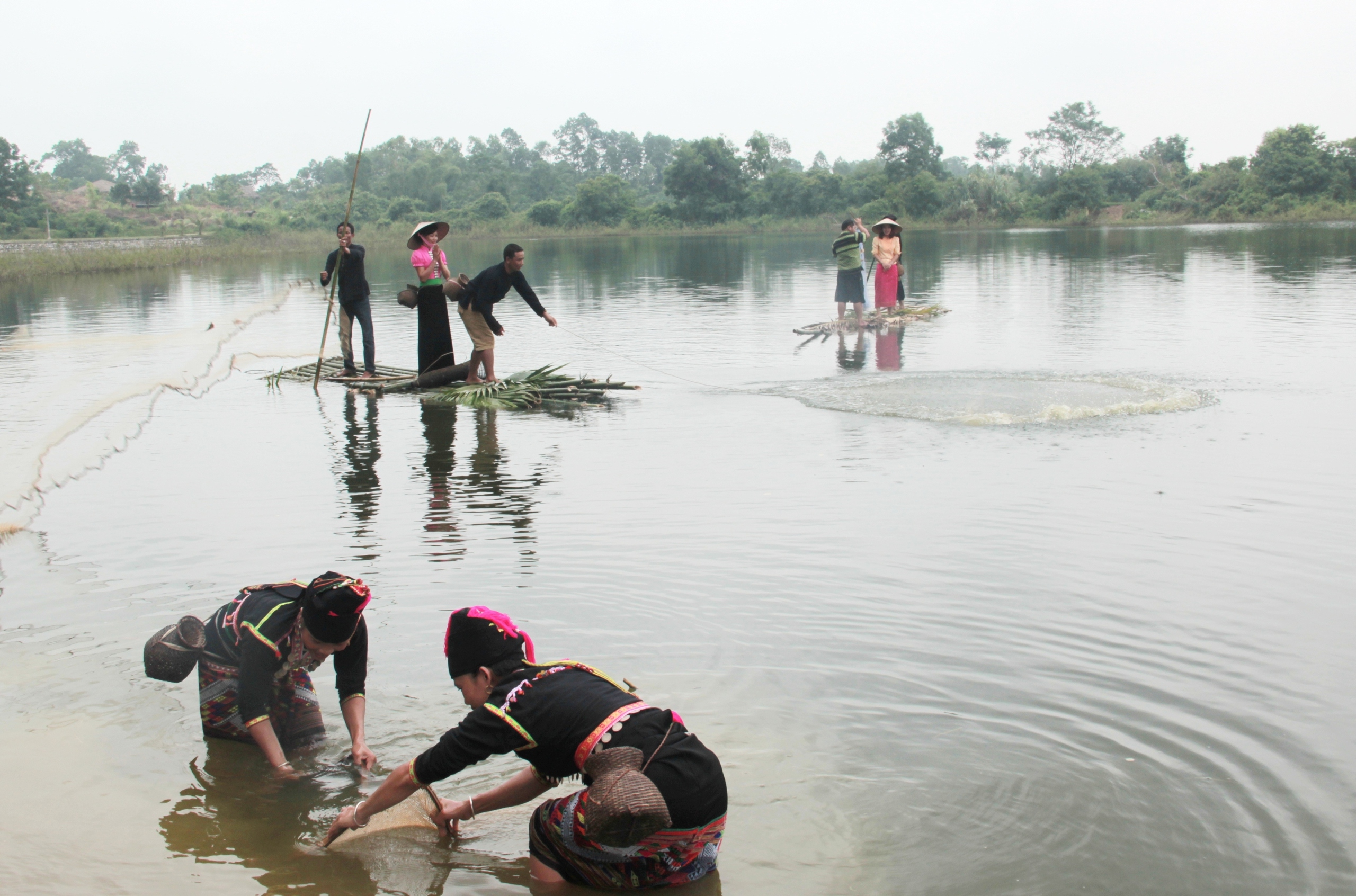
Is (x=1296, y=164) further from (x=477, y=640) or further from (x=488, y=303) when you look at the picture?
(x=477, y=640)

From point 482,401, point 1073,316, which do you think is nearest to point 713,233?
point 1073,316

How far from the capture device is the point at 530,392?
10805mm

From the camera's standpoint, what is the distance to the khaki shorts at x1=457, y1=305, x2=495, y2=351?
36.2 feet

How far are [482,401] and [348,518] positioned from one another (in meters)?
4.00

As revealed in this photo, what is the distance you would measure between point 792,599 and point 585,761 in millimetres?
2604

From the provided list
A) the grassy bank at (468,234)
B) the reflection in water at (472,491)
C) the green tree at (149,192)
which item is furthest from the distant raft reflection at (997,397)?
the green tree at (149,192)

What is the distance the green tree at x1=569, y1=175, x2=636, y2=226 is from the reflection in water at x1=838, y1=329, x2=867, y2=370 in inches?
2218

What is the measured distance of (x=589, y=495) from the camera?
7336mm

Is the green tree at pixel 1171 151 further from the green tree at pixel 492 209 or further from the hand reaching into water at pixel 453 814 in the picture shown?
the hand reaching into water at pixel 453 814

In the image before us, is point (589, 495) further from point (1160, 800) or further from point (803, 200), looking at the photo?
point (803, 200)

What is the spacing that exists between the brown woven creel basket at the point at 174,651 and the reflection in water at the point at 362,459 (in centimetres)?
206

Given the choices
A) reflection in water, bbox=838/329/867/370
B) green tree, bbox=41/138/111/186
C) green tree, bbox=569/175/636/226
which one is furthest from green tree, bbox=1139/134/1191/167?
green tree, bbox=41/138/111/186

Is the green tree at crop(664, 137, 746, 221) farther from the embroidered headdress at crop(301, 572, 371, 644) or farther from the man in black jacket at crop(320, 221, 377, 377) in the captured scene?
the embroidered headdress at crop(301, 572, 371, 644)

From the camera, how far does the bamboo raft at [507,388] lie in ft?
35.3
